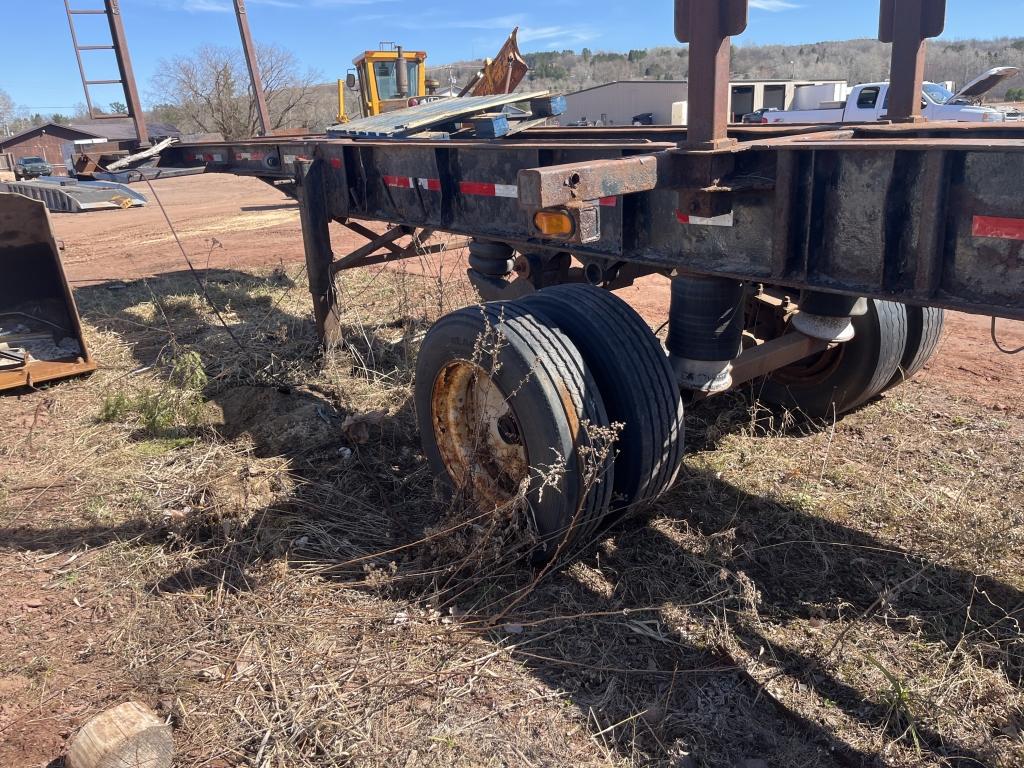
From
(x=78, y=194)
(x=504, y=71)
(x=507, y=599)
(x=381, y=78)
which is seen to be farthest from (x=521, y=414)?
(x=381, y=78)

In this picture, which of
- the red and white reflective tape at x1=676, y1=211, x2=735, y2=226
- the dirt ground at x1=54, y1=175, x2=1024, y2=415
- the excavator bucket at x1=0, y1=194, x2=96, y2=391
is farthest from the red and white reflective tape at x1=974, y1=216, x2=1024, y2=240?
the excavator bucket at x1=0, y1=194, x2=96, y2=391

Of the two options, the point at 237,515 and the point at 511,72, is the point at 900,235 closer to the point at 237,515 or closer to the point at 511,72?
the point at 237,515

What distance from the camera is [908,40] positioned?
11.0ft

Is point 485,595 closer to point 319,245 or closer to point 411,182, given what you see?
point 411,182

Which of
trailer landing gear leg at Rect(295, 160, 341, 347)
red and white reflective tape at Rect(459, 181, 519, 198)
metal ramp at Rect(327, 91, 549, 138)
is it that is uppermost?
metal ramp at Rect(327, 91, 549, 138)

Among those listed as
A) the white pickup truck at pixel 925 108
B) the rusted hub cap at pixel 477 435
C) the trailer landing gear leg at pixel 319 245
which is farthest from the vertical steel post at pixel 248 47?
the white pickup truck at pixel 925 108

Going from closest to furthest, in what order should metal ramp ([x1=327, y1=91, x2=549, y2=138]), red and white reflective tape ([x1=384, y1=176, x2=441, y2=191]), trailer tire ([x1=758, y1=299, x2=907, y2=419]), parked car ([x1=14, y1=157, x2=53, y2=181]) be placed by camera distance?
trailer tire ([x1=758, y1=299, x2=907, y2=419]) < red and white reflective tape ([x1=384, y1=176, x2=441, y2=191]) < metal ramp ([x1=327, y1=91, x2=549, y2=138]) < parked car ([x1=14, y1=157, x2=53, y2=181])

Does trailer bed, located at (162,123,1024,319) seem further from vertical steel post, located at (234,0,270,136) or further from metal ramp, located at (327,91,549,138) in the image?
vertical steel post, located at (234,0,270,136)

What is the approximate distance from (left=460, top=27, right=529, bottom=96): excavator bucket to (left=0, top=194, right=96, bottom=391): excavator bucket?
21.4ft

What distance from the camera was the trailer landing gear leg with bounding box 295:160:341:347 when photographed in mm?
5426

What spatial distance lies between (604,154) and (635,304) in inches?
177

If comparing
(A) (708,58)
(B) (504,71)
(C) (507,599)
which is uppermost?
(B) (504,71)

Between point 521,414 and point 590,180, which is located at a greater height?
point 590,180

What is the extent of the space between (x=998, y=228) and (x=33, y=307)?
665 cm
